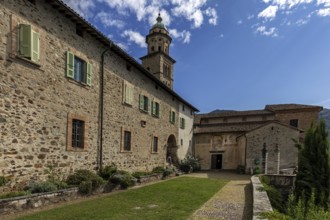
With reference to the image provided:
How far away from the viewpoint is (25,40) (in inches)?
331

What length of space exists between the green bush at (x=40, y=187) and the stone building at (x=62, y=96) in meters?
0.40

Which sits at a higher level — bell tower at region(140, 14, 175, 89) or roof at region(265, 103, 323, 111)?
bell tower at region(140, 14, 175, 89)

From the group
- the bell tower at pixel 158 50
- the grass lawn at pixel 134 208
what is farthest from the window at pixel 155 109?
the bell tower at pixel 158 50

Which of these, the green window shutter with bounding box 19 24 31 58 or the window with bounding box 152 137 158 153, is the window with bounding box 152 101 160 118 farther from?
the green window shutter with bounding box 19 24 31 58

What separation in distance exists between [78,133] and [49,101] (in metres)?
2.25

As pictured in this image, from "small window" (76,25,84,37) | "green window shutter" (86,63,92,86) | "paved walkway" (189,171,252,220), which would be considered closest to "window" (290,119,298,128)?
"paved walkway" (189,171,252,220)

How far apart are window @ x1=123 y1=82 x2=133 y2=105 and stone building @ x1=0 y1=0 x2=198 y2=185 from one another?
0.06m

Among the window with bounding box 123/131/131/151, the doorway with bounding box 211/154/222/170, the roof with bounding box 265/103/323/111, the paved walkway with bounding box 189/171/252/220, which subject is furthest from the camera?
the roof with bounding box 265/103/323/111

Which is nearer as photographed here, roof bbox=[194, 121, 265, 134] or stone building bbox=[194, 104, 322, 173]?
stone building bbox=[194, 104, 322, 173]

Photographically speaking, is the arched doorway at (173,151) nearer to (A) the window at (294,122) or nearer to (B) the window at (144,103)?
(B) the window at (144,103)

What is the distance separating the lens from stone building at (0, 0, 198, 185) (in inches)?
315

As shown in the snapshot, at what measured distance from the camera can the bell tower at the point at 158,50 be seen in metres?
36.5

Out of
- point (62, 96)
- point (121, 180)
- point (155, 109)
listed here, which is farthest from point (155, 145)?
point (62, 96)

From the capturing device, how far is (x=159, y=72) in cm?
3631
